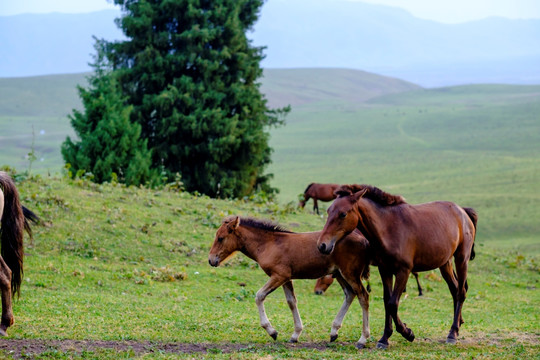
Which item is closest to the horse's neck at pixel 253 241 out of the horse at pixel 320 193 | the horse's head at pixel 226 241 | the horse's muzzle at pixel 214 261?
the horse's head at pixel 226 241

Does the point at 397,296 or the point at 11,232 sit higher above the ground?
the point at 11,232

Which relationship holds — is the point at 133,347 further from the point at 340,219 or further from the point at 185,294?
the point at 185,294

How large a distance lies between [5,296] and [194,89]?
2296 cm

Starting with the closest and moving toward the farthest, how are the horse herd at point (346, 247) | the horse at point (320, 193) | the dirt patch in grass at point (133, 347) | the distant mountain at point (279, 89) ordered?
the dirt patch in grass at point (133, 347)
the horse herd at point (346, 247)
the horse at point (320, 193)
the distant mountain at point (279, 89)

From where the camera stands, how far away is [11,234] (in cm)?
1004

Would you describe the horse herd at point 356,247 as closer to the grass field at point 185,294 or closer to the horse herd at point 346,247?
the horse herd at point 346,247

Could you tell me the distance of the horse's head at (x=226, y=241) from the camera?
9.88 metres

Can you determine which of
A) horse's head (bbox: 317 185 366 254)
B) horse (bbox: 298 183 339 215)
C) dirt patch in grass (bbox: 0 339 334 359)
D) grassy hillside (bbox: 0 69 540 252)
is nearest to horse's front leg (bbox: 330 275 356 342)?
dirt patch in grass (bbox: 0 339 334 359)

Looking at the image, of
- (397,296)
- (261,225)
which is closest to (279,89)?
(261,225)

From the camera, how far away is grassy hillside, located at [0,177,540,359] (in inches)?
358

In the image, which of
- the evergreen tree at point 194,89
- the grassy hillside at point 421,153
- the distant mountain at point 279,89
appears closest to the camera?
the evergreen tree at point 194,89

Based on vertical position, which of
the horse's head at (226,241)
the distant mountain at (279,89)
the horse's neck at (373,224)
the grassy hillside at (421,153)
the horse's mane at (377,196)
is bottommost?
the grassy hillside at (421,153)

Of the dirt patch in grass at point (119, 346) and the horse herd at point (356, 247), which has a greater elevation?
the horse herd at point (356, 247)

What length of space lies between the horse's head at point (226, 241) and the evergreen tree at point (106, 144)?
1578 cm
